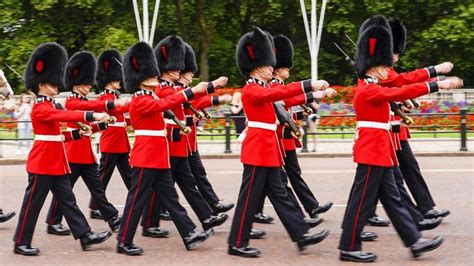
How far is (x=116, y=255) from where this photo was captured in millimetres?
6934

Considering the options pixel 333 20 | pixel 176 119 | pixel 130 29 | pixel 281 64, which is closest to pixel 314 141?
pixel 281 64

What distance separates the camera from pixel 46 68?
23.9 ft

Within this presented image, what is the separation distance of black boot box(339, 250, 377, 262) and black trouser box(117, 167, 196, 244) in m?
1.27

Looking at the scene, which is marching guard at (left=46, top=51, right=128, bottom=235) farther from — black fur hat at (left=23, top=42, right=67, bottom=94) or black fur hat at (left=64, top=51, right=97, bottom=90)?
black fur hat at (left=23, top=42, right=67, bottom=94)

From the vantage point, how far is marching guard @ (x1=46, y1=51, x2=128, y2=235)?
798 centimetres

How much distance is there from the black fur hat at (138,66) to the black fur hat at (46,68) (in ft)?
1.84

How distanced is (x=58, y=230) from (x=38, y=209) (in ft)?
2.89

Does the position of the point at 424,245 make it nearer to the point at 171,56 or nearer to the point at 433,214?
the point at 433,214

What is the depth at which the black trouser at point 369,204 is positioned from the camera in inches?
256

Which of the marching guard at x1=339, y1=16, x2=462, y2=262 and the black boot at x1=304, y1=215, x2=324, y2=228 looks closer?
the marching guard at x1=339, y1=16, x2=462, y2=262

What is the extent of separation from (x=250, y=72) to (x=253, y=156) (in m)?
0.70

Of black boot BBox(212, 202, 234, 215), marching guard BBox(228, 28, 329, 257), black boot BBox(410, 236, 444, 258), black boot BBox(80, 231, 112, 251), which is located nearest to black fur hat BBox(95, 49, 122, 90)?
black boot BBox(212, 202, 234, 215)

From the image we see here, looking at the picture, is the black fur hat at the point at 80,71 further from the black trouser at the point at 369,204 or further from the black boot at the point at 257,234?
the black trouser at the point at 369,204

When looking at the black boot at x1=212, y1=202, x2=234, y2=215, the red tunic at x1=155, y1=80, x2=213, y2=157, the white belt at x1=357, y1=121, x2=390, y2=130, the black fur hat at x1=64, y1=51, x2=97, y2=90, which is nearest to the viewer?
the white belt at x1=357, y1=121, x2=390, y2=130
